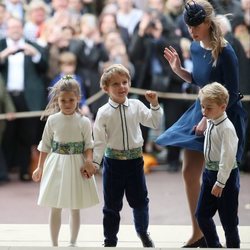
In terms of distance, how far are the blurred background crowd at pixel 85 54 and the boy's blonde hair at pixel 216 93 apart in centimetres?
332

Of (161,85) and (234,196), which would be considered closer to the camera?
(234,196)

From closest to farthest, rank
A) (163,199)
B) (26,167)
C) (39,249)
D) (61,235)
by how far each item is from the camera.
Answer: (39,249), (61,235), (163,199), (26,167)

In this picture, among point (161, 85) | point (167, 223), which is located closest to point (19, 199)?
point (167, 223)

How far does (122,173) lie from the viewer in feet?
15.1

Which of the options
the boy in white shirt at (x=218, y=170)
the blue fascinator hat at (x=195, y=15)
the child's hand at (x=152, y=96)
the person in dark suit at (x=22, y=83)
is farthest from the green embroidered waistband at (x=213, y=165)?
the person in dark suit at (x=22, y=83)

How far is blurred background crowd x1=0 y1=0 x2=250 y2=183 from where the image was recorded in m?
7.82

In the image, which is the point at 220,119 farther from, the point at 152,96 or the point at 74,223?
the point at 74,223

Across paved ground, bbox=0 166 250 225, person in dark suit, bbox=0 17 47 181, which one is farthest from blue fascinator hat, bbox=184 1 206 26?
Answer: person in dark suit, bbox=0 17 47 181

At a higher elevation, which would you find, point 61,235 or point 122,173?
point 122,173

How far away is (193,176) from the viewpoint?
487 cm

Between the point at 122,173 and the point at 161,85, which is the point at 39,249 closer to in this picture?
the point at 122,173

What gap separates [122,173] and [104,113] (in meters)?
0.36

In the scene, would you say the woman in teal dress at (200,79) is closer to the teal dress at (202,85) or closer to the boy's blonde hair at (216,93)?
the teal dress at (202,85)

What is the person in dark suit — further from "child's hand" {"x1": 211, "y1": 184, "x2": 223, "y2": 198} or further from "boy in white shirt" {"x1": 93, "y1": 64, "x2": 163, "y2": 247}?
"child's hand" {"x1": 211, "y1": 184, "x2": 223, "y2": 198}
